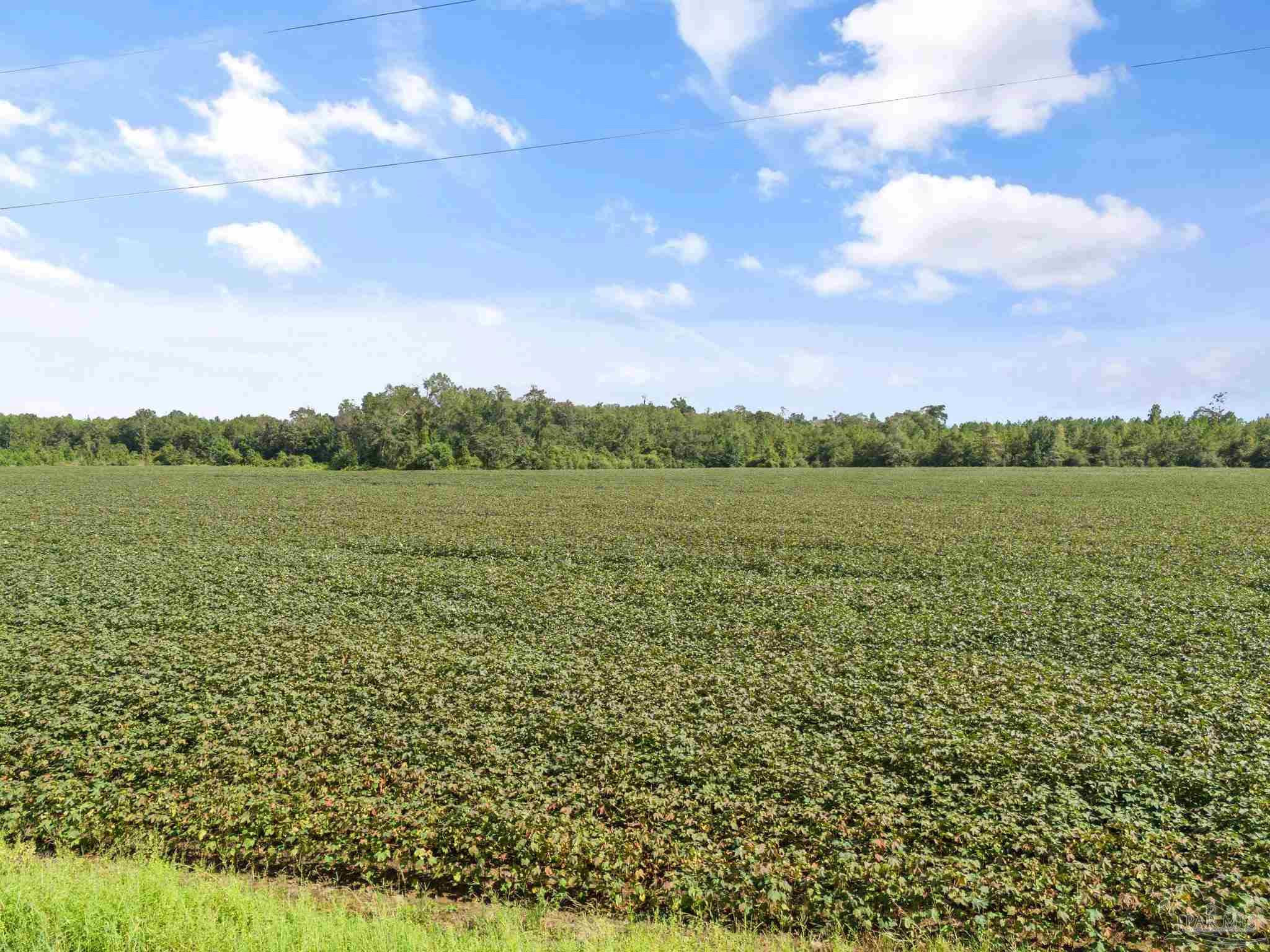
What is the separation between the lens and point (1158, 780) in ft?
25.6

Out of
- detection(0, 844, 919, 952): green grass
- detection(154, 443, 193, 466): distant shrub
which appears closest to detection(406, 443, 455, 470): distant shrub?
detection(154, 443, 193, 466): distant shrub

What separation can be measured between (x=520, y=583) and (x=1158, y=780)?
13864 millimetres

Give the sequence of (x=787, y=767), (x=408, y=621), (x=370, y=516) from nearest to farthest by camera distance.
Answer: (x=787, y=767) → (x=408, y=621) → (x=370, y=516)

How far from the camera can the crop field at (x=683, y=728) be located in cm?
640

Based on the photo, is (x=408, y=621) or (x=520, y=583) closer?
(x=408, y=621)

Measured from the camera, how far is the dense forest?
103 m

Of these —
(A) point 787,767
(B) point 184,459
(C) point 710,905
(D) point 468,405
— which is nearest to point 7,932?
(C) point 710,905

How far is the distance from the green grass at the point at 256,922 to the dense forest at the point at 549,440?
309 ft

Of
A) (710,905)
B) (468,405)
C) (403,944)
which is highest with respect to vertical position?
(468,405)

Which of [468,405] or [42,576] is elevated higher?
[468,405]

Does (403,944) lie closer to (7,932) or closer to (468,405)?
(7,932)

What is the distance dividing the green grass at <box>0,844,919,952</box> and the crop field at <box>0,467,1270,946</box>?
38 centimetres

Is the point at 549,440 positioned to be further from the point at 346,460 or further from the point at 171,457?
the point at 171,457

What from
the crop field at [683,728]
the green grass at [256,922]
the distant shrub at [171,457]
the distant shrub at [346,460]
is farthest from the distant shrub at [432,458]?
the green grass at [256,922]
